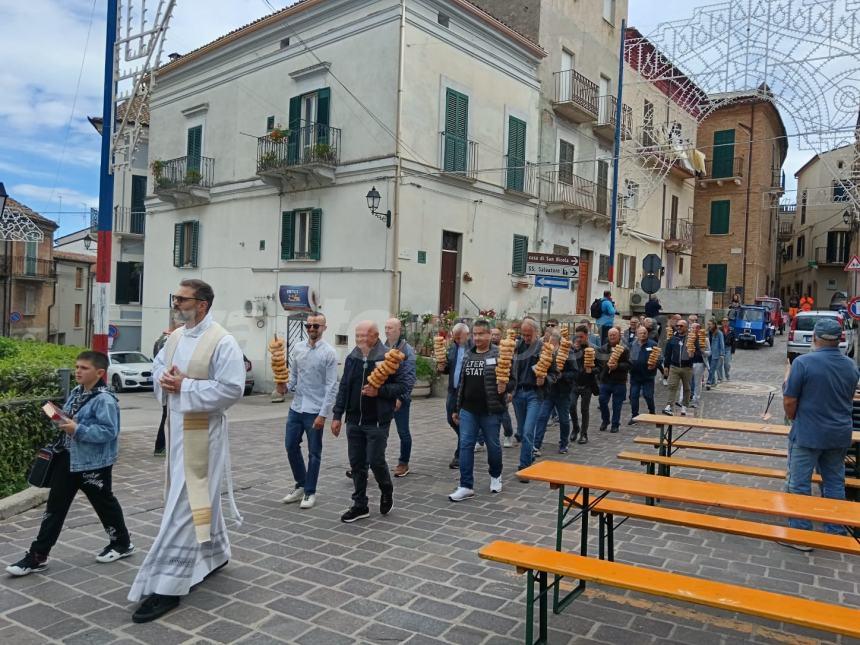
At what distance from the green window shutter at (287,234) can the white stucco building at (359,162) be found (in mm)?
54

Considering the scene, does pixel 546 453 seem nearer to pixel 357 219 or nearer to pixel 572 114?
pixel 357 219

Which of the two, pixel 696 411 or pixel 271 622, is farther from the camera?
pixel 696 411

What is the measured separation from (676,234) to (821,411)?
28144 millimetres

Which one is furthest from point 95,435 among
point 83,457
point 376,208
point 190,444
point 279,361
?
point 376,208

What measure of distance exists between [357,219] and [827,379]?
44.4 feet

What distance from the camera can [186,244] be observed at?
76.9ft

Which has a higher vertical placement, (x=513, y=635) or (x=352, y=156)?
(x=352, y=156)

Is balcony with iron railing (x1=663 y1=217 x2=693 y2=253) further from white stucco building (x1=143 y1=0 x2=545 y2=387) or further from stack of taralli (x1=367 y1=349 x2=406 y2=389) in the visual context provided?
stack of taralli (x1=367 y1=349 x2=406 y2=389)

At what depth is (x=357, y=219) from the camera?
1766 centimetres

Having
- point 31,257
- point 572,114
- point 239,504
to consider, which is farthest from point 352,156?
point 31,257

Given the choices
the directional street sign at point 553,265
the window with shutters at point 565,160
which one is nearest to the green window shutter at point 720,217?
the window with shutters at point 565,160

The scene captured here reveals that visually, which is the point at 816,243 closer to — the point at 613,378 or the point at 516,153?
the point at 516,153

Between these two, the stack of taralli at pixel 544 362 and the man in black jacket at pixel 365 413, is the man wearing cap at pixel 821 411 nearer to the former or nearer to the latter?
the stack of taralli at pixel 544 362

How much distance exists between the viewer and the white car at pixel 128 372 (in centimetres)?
2197
